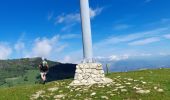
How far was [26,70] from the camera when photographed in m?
155

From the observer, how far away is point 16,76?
486 ft

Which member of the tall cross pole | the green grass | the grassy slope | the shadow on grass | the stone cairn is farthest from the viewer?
the shadow on grass

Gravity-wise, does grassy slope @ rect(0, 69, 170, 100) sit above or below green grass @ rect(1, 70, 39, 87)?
below

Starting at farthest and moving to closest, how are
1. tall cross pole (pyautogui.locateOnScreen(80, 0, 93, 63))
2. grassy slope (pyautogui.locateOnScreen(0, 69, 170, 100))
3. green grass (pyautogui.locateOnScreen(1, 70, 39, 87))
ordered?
green grass (pyautogui.locateOnScreen(1, 70, 39, 87)) < tall cross pole (pyautogui.locateOnScreen(80, 0, 93, 63)) < grassy slope (pyautogui.locateOnScreen(0, 69, 170, 100))

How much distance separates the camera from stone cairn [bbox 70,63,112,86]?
3891 cm

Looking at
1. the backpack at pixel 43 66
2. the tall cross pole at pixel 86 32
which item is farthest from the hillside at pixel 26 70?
the tall cross pole at pixel 86 32

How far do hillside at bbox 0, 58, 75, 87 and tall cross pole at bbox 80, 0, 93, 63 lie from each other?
99998 millimetres

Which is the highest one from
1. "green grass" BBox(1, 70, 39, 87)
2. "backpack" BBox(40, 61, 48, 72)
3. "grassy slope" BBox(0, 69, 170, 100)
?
"green grass" BBox(1, 70, 39, 87)

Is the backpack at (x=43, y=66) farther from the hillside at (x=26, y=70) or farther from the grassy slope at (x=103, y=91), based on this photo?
the hillside at (x=26, y=70)

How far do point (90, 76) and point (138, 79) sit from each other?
223 inches

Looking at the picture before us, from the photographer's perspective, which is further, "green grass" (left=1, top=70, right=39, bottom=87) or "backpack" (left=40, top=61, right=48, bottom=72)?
"green grass" (left=1, top=70, right=39, bottom=87)

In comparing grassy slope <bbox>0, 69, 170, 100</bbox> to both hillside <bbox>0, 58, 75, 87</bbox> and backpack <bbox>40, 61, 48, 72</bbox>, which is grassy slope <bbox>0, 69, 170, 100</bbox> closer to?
backpack <bbox>40, 61, 48, 72</bbox>

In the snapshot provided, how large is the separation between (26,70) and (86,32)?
119 m

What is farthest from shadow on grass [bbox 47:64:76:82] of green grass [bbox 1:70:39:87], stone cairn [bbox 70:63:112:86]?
stone cairn [bbox 70:63:112:86]
